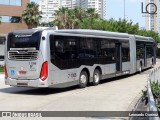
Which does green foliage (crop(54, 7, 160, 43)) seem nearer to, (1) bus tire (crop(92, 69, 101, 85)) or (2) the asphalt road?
(1) bus tire (crop(92, 69, 101, 85))

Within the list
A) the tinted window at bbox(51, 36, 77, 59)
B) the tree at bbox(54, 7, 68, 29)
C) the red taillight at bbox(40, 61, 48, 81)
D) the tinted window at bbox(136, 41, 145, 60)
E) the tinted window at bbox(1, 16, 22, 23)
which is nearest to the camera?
the red taillight at bbox(40, 61, 48, 81)

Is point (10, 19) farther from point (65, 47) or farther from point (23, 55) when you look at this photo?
point (23, 55)

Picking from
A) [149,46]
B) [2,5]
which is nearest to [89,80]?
[149,46]

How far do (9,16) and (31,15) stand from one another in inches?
224

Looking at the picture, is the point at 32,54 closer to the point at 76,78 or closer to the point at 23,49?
the point at 23,49

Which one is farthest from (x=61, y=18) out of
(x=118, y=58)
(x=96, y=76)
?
(x=96, y=76)

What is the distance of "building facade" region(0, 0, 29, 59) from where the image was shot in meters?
65.6

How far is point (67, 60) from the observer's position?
17234 mm

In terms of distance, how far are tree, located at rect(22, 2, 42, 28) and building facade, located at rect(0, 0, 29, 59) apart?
3.79 feet

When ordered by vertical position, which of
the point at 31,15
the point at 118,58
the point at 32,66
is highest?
the point at 31,15

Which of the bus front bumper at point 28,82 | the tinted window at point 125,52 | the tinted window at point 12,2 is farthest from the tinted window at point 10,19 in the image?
the bus front bumper at point 28,82

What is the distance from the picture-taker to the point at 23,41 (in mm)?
16375

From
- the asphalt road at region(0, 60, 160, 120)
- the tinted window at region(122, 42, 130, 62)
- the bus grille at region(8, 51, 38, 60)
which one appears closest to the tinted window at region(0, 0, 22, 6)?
the tinted window at region(122, 42, 130, 62)

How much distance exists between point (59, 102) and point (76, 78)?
4519 millimetres
